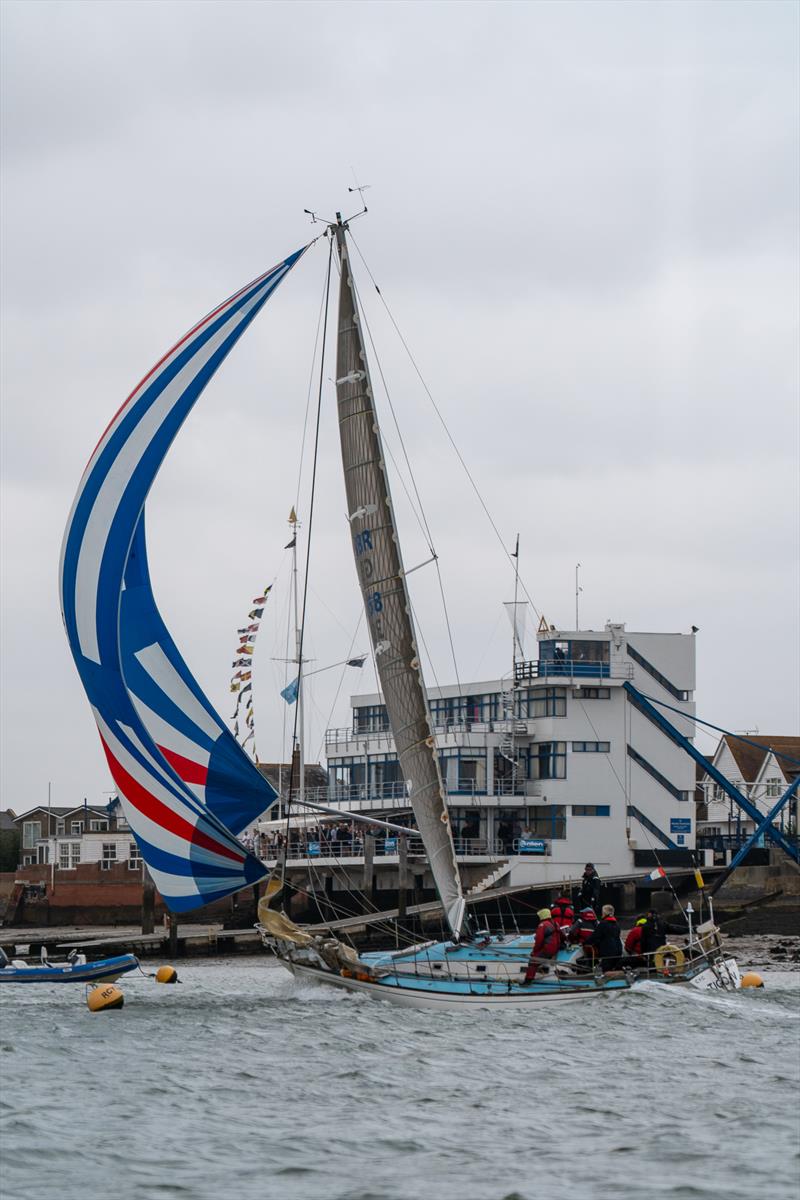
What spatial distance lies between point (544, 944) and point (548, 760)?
98.9 feet

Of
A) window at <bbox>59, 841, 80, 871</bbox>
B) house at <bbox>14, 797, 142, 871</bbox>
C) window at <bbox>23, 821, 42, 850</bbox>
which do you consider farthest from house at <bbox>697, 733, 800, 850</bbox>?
window at <bbox>23, 821, 42, 850</bbox>

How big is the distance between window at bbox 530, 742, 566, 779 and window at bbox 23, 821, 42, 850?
42977 mm

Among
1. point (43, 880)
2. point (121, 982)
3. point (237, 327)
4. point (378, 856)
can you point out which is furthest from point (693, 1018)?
point (43, 880)

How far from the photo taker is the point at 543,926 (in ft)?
89.5

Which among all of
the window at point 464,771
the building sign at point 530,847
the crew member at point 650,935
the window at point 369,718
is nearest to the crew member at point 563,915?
the crew member at point 650,935

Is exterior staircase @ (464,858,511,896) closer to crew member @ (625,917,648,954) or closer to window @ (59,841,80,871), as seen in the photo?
crew member @ (625,917,648,954)

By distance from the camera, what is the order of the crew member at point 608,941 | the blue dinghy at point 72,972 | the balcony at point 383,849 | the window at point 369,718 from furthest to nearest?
the window at point 369,718 < the balcony at point 383,849 < the blue dinghy at point 72,972 < the crew member at point 608,941

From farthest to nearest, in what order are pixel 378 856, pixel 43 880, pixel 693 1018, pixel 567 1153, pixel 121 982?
pixel 43 880 → pixel 378 856 → pixel 121 982 → pixel 693 1018 → pixel 567 1153

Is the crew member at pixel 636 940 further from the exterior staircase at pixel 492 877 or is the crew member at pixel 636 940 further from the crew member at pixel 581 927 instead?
the exterior staircase at pixel 492 877

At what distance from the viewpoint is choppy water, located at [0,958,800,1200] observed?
47.5ft

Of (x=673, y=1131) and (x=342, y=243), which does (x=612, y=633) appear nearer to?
(x=342, y=243)

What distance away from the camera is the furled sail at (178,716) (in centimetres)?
2680

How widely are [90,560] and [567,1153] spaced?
13782 millimetres

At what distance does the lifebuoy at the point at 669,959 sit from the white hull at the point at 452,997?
102 cm
